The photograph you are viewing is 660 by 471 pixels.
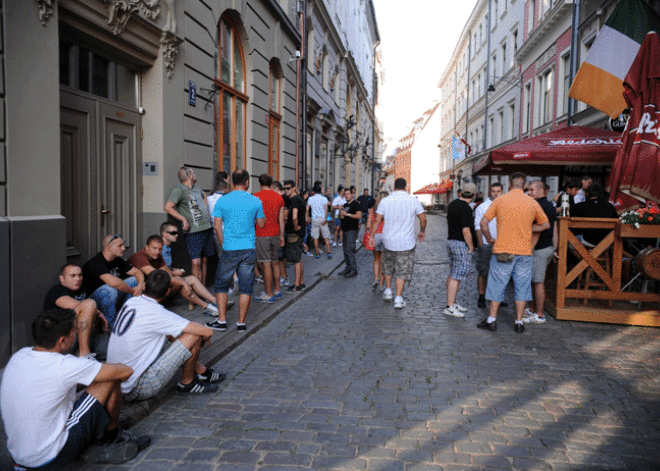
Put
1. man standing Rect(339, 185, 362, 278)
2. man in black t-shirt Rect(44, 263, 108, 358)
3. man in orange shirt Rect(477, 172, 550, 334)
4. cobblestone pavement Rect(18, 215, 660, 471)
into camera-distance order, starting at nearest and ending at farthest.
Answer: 1. cobblestone pavement Rect(18, 215, 660, 471)
2. man in black t-shirt Rect(44, 263, 108, 358)
3. man in orange shirt Rect(477, 172, 550, 334)
4. man standing Rect(339, 185, 362, 278)

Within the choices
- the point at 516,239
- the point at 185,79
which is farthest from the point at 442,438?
the point at 185,79

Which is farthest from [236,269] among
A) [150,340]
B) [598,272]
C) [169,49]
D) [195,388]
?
[598,272]

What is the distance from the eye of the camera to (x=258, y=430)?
12.0 ft

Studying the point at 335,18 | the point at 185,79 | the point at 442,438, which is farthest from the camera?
the point at 335,18

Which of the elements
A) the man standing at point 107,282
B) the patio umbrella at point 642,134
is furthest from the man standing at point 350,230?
the man standing at point 107,282

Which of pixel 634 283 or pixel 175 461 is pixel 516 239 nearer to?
pixel 634 283

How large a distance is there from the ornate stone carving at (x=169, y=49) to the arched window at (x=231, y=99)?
187 centimetres

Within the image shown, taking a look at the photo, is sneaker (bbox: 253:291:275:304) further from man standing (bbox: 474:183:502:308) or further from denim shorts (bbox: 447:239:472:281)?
man standing (bbox: 474:183:502:308)

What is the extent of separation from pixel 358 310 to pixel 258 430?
4.10 m

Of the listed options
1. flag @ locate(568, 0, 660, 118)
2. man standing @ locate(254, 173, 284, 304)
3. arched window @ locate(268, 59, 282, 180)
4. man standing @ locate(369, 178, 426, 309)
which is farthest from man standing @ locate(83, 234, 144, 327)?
flag @ locate(568, 0, 660, 118)

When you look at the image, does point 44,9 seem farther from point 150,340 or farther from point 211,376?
point 211,376

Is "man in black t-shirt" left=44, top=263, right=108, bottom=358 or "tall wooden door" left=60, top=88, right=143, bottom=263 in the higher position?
"tall wooden door" left=60, top=88, right=143, bottom=263

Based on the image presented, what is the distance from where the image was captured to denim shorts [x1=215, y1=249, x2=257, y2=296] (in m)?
6.05

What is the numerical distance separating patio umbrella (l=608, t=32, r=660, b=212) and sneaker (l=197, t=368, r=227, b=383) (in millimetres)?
5736
